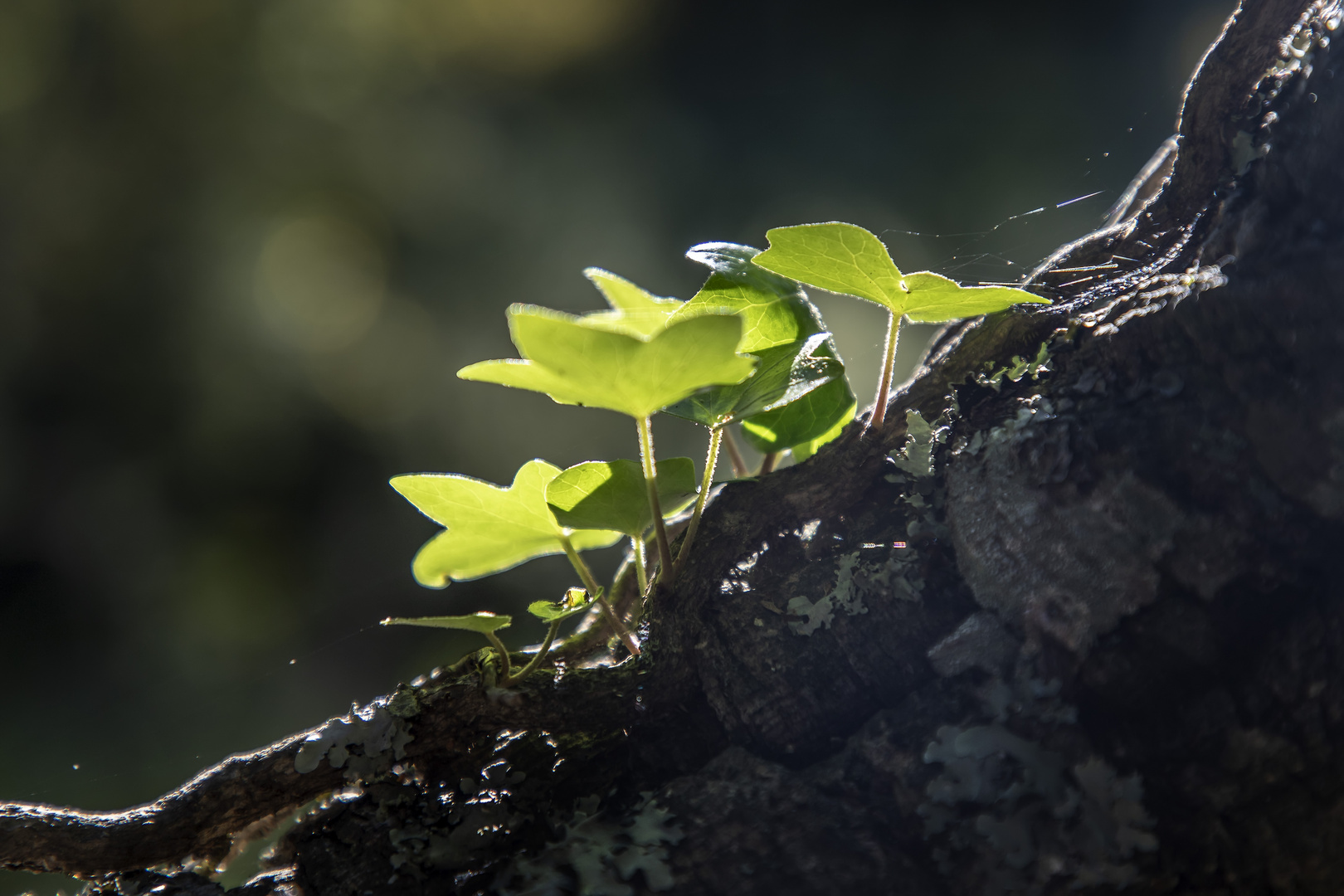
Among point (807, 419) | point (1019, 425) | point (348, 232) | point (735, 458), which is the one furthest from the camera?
point (348, 232)

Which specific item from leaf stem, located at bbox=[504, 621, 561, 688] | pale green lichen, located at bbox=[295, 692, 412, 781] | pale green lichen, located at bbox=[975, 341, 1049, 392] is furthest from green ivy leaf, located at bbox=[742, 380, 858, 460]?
pale green lichen, located at bbox=[295, 692, 412, 781]

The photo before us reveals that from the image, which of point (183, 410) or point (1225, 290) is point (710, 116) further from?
point (1225, 290)

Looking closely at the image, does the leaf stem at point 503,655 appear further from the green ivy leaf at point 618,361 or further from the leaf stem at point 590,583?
the green ivy leaf at point 618,361

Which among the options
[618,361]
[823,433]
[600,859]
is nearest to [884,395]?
[823,433]

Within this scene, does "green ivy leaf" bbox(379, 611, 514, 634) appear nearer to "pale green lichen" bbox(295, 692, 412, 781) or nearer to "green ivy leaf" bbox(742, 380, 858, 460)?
"pale green lichen" bbox(295, 692, 412, 781)

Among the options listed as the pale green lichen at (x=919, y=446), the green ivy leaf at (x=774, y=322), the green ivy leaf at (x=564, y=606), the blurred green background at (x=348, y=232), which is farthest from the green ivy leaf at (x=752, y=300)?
the blurred green background at (x=348, y=232)

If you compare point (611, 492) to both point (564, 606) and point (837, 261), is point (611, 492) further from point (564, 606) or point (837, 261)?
point (837, 261)
